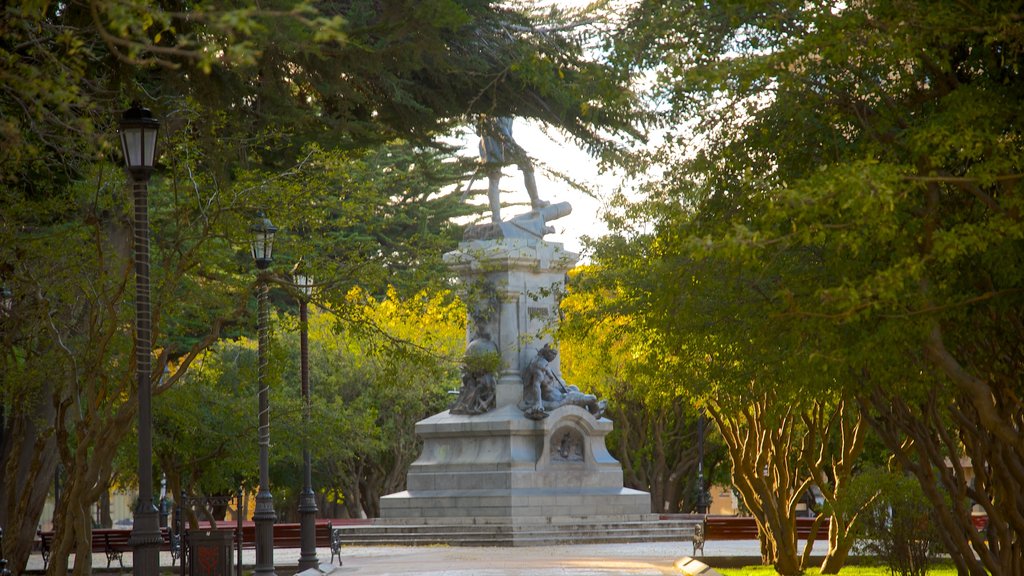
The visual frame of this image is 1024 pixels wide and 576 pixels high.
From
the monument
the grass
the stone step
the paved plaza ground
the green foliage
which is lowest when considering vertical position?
the grass

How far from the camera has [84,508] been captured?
17.4 metres

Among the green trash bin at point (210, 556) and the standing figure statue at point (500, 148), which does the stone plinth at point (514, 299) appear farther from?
the green trash bin at point (210, 556)

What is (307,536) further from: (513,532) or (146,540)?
(146,540)

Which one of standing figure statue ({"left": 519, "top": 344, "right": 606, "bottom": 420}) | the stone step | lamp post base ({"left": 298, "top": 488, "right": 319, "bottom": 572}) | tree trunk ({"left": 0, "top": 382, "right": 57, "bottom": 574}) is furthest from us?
standing figure statue ({"left": 519, "top": 344, "right": 606, "bottom": 420})

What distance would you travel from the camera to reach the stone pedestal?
3588 cm

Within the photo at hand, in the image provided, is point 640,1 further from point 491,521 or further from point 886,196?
point 491,521

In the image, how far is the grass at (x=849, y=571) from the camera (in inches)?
967

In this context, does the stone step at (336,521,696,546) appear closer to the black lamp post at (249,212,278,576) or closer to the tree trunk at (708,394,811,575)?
the tree trunk at (708,394,811,575)

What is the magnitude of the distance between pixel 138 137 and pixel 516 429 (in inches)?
878

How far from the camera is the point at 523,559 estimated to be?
2723cm

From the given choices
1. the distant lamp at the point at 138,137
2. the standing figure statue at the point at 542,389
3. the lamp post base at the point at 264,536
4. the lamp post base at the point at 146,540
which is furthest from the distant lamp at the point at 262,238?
the standing figure statue at the point at 542,389

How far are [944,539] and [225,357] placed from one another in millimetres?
27502

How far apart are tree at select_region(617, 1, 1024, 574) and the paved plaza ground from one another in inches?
316

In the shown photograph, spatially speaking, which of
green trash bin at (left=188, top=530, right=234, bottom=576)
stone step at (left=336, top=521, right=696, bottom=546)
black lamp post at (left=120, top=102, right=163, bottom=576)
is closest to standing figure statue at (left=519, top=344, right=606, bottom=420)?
stone step at (left=336, top=521, right=696, bottom=546)
